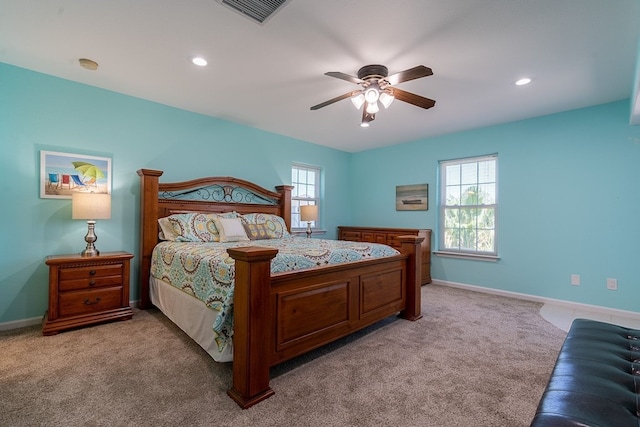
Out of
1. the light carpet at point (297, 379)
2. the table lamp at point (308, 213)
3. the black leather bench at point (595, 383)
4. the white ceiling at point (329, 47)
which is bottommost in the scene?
the light carpet at point (297, 379)

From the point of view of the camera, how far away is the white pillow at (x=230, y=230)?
3434 millimetres

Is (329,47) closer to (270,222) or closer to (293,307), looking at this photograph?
(293,307)

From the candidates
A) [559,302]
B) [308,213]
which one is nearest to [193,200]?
[308,213]

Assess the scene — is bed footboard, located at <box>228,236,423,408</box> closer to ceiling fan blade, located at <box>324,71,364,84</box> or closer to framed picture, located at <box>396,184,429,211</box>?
ceiling fan blade, located at <box>324,71,364,84</box>

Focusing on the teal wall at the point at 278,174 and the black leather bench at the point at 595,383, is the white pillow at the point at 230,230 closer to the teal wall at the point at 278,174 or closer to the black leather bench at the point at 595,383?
the teal wall at the point at 278,174

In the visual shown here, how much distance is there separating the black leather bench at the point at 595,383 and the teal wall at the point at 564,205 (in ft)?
8.39

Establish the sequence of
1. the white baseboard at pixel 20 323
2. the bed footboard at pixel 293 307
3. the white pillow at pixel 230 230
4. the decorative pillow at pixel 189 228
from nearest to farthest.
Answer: the bed footboard at pixel 293 307
the white baseboard at pixel 20 323
the decorative pillow at pixel 189 228
the white pillow at pixel 230 230

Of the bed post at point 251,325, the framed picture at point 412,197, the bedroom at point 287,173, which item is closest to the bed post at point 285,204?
the bedroom at point 287,173

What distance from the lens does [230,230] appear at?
346 centimetres

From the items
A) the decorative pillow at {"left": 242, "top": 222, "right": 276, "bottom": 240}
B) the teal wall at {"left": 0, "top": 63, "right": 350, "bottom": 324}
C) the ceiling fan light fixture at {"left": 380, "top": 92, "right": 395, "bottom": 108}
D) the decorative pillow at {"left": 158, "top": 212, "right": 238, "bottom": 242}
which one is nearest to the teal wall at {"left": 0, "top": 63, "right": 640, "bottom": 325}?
the teal wall at {"left": 0, "top": 63, "right": 350, "bottom": 324}

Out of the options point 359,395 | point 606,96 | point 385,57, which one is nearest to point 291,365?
point 359,395

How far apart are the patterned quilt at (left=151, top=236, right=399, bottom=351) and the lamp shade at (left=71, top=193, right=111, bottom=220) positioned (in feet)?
2.15

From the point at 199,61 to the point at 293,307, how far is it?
2.28 meters

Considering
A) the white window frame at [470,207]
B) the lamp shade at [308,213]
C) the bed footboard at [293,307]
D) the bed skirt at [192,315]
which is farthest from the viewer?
the lamp shade at [308,213]
